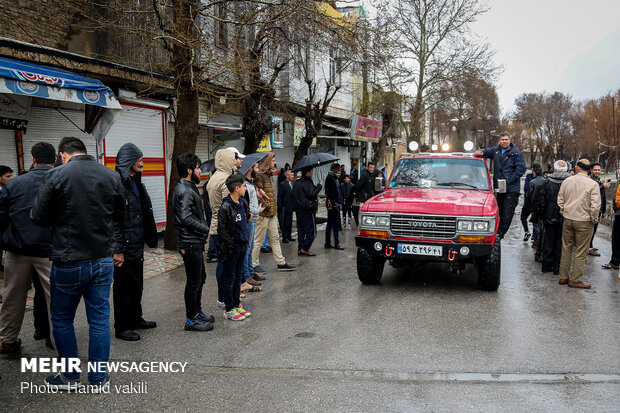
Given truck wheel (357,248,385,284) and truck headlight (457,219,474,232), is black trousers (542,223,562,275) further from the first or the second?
truck wheel (357,248,385,284)

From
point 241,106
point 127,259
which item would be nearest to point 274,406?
point 127,259

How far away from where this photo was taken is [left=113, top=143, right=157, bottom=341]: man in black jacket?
16.7ft

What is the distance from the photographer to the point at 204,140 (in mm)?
14914

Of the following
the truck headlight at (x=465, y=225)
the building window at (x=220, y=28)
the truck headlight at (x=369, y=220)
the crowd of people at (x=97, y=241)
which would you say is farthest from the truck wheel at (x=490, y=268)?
the building window at (x=220, y=28)

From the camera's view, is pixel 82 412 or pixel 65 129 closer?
pixel 82 412

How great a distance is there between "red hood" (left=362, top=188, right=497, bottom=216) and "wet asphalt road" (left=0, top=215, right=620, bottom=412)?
1250mm

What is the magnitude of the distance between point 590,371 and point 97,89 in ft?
28.8

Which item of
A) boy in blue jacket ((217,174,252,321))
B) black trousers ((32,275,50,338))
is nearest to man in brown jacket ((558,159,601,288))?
boy in blue jacket ((217,174,252,321))

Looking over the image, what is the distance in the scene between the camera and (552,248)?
8.45m

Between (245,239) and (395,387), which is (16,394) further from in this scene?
(395,387)

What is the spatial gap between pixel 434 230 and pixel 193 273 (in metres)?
3.40

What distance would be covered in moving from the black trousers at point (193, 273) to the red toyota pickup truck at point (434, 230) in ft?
8.93

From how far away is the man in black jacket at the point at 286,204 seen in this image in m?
11.8

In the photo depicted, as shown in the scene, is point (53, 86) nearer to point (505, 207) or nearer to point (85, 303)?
point (85, 303)
